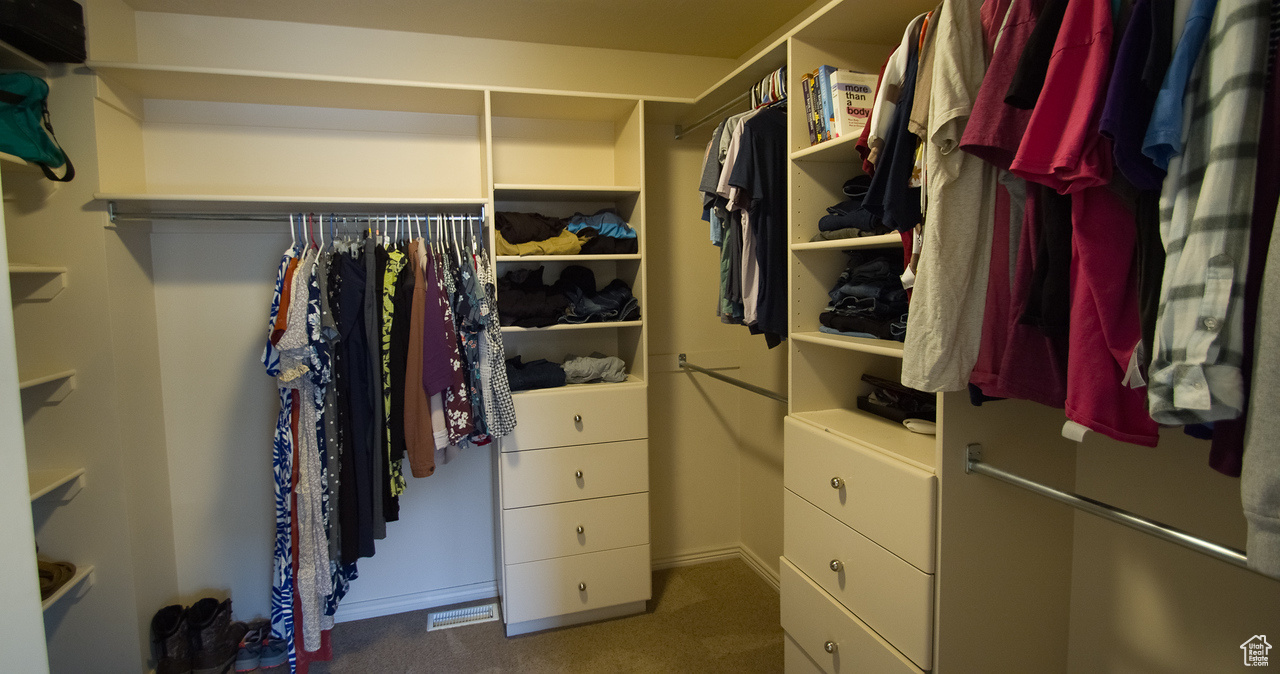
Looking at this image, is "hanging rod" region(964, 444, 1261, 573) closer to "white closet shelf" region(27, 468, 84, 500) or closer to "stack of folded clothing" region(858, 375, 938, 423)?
"stack of folded clothing" region(858, 375, 938, 423)

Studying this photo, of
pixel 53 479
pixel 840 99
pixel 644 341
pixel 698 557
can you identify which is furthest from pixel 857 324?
pixel 53 479

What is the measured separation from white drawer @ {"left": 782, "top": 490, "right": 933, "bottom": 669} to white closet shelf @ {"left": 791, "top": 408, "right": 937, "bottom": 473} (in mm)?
242

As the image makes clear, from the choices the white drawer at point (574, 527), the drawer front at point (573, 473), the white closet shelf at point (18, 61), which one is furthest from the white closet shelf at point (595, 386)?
the white closet shelf at point (18, 61)

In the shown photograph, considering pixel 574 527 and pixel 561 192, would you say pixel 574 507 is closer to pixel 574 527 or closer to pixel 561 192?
pixel 574 527

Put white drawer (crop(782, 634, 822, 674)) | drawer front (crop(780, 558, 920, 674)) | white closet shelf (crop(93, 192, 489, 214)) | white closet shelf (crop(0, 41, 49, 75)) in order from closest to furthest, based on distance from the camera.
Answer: drawer front (crop(780, 558, 920, 674))
white closet shelf (crop(0, 41, 49, 75))
white drawer (crop(782, 634, 822, 674))
white closet shelf (crop(93, 192, 489, 214))

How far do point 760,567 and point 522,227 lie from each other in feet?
6.21

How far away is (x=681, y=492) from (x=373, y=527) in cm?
145

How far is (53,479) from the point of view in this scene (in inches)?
77.4

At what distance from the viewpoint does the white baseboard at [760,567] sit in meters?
2.85

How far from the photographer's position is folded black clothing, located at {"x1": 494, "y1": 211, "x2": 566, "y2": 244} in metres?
2.42

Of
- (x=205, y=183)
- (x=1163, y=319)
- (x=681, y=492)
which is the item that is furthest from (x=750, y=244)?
(x=205, y=183)

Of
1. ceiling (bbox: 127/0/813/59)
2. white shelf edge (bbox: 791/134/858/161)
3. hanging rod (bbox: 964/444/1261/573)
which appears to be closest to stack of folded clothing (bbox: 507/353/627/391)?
white shelf edge (bbox: 791/134/858/161)

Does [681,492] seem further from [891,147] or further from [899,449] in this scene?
[891,147]

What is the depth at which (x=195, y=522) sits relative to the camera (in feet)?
8.13
